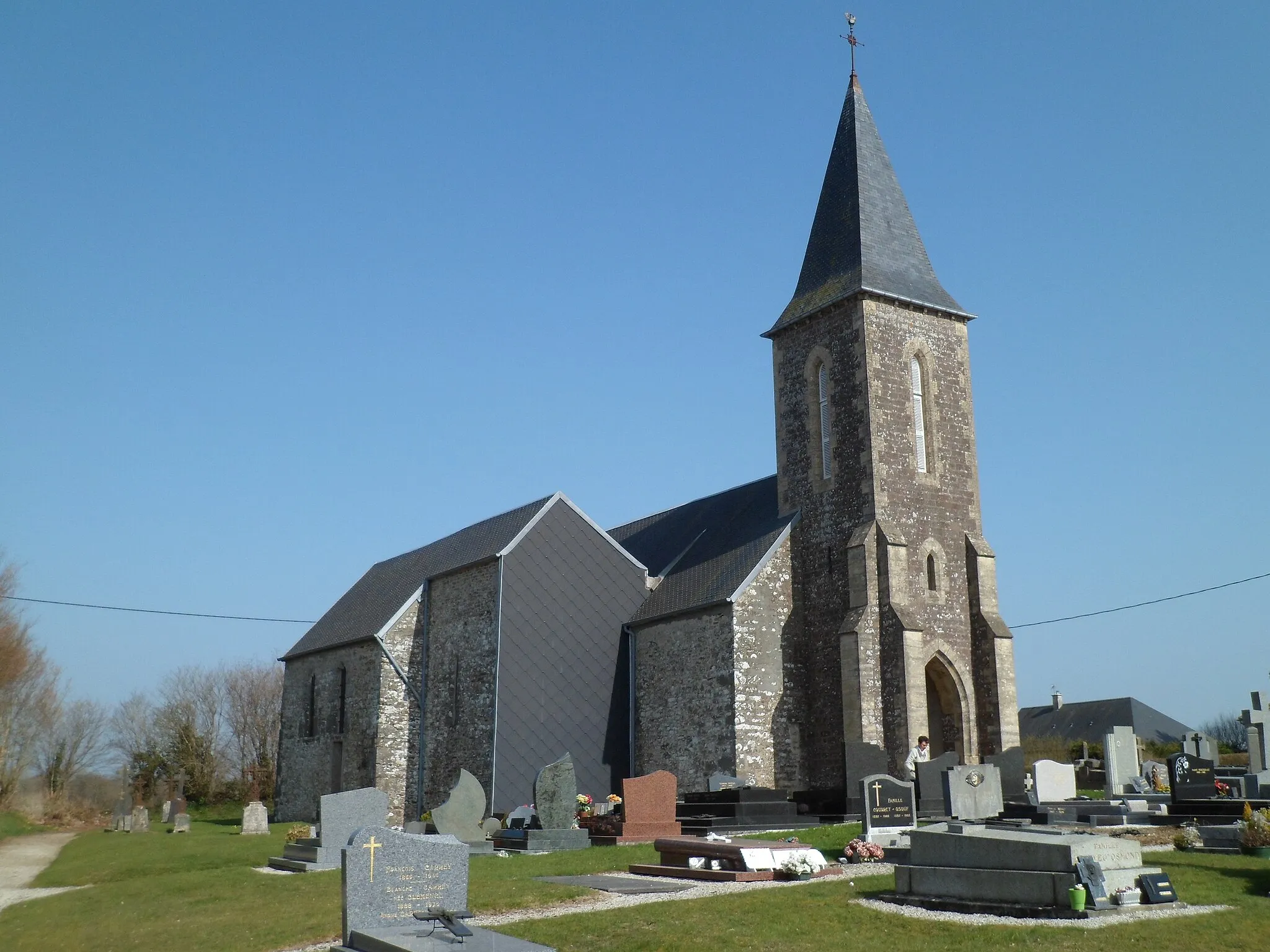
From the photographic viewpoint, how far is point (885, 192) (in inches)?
1185

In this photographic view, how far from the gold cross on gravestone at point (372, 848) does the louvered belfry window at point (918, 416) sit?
64.2ft

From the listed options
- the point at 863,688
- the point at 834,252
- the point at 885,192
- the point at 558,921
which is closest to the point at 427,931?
the point at 558,921

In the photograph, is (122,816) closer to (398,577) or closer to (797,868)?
(398,577)

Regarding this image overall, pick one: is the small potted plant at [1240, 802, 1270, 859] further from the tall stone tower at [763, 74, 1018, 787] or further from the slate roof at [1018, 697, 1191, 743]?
the slate roof at [1018, 697, 1191, 743]

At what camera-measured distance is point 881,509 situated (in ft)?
85.6

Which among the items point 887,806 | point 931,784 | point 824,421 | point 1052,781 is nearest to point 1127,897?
point 887,806

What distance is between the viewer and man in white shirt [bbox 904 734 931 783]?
21234 millimetres

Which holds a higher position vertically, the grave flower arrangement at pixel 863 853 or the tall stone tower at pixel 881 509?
the tall stone tower at pixel 881 509

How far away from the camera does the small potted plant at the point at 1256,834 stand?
1443 cm

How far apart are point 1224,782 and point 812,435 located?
41.0 ft

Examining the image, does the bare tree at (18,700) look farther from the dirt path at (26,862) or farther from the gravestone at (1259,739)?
the gravestone at (1259,739)

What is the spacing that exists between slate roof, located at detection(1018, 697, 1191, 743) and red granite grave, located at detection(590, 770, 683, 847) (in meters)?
41.4

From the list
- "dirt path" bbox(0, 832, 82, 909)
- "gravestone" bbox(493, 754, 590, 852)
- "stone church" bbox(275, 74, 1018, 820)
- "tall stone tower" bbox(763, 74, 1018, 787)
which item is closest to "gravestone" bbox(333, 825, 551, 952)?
"gravestone" bbox(493, 754, 590, 852)

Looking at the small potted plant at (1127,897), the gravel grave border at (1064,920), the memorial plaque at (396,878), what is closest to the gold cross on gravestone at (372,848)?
the memorial plaque at (396,878)
